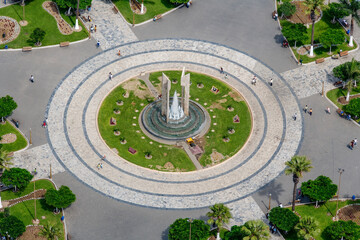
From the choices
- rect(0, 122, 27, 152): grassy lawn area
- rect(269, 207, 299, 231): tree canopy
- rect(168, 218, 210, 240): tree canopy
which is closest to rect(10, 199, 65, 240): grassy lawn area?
rect(0, 122, 27, 152): grassy lawn area

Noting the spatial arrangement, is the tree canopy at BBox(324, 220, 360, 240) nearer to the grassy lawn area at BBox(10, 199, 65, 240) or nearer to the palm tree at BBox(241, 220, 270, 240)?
the palm tree at BBox(241, 220, 270, 240)

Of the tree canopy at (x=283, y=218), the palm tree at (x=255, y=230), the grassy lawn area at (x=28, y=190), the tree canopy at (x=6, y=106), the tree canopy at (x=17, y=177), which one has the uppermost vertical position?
the tree canopy at (x=6, y=106)

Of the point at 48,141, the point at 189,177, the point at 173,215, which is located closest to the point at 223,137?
the point at 189,177

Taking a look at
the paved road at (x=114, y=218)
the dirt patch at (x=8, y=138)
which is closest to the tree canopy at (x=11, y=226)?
the paved road at (x=114, y=218)

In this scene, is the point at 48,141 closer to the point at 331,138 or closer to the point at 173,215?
the point at 173,215

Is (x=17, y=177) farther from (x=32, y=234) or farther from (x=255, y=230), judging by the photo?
(x=255, y=230)

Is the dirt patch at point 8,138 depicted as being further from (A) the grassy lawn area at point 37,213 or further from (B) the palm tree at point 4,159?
(A) the grassy lawn area at point 37,213
